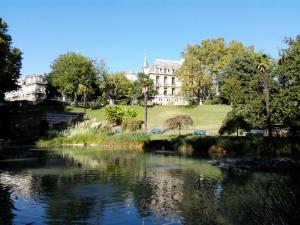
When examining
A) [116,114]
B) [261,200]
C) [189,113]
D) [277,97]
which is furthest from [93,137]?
[189,113]

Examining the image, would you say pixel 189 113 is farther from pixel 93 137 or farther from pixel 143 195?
pixel 143 195

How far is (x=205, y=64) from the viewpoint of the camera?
91.3 m

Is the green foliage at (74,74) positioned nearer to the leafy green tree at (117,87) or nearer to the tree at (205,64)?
the leafy green tree at (117,87)

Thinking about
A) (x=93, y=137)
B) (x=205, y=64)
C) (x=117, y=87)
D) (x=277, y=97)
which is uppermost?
(x=205, y=64)

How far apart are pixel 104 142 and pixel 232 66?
44.8 metres

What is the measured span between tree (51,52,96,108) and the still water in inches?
2556

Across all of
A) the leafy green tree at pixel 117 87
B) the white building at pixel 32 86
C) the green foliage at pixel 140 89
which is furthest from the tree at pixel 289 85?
the white building at pixel 32 86

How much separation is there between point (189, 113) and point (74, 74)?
2790 centimetres

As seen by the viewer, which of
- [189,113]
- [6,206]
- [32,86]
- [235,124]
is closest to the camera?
[6,206]

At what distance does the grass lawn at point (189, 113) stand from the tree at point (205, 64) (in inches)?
308

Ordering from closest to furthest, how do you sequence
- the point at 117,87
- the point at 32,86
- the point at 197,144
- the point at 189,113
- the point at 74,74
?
1. the point at 197,144
2. the point at 189,113
3. the point at 74,74
4. the point at 117,87
5. the point at 32,86

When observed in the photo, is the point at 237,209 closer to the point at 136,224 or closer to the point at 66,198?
the point at 136,224

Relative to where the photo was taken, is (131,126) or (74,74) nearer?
(131,126)

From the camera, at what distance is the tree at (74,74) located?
8925 cm
